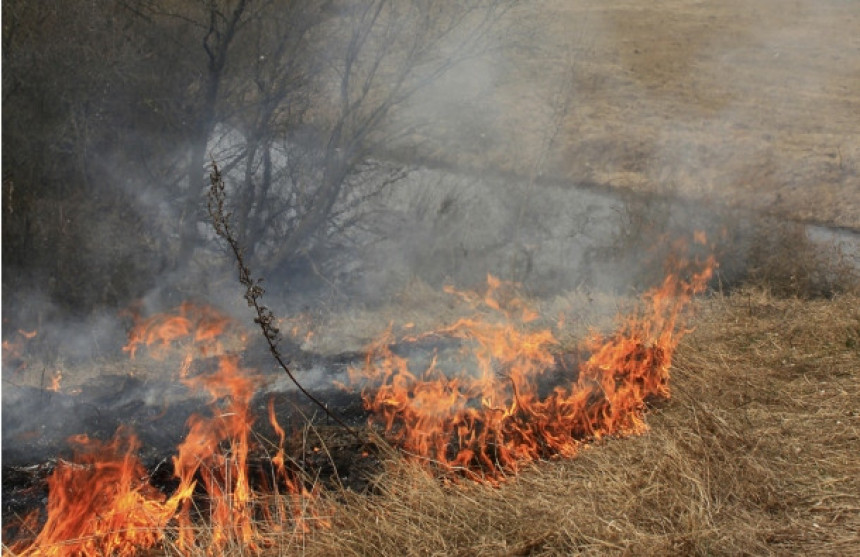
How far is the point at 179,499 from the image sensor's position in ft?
12.9

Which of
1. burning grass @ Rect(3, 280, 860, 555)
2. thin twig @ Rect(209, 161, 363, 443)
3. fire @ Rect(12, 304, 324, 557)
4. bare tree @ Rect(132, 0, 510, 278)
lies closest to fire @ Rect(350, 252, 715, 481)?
burning grass @ Rect(3, 280, 860, 555)

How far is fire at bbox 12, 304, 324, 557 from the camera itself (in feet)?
11.6

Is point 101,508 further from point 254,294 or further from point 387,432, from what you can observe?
point 387,432

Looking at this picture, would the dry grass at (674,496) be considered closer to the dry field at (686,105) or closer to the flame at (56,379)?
the flame at (56,379)

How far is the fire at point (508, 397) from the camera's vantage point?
444 cm

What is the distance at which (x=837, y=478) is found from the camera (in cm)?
395

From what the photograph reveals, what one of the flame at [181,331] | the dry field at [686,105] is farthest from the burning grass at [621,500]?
the dry field at [686,105]

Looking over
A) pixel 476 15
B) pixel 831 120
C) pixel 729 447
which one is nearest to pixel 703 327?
pixel 729 447

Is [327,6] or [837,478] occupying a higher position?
[327,6]

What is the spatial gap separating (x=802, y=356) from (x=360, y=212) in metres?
5.09

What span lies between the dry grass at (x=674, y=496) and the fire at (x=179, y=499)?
345 millimetres

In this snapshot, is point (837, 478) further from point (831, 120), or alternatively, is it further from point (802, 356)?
point (831, 120)

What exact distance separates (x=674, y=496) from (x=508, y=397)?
145 centimetres

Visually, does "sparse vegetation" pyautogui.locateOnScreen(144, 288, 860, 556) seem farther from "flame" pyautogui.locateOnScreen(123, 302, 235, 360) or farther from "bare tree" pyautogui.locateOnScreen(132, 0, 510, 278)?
"bare tree" pyautogui.locateOnScreen(132, 0, 510, 278)
